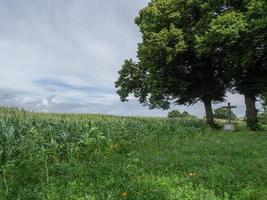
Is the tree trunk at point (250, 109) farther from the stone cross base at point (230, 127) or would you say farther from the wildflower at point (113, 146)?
the wildflower at point (113, 146)

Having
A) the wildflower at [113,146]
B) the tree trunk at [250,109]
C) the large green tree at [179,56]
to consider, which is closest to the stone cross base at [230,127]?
the tree trunk at [250,109]

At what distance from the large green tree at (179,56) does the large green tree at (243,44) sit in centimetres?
141

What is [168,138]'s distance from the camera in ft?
93.0

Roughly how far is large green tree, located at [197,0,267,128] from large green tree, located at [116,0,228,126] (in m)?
1.41

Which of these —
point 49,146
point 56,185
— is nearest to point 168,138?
point 49,146

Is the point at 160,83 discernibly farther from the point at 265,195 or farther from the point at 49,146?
the point at 265,195

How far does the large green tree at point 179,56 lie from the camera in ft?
135

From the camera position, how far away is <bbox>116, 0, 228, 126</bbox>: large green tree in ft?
135

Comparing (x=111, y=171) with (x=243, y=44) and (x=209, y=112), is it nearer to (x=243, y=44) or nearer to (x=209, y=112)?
(x=243, y=44)

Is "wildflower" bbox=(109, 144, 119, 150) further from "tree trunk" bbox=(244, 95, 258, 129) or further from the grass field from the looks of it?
"tree trunk" bbox=(244, 95, 258, 129)

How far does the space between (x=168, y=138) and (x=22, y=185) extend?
1726 cm

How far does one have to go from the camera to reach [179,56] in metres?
42.4

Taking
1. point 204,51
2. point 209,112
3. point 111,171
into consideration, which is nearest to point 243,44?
→ point 204,51

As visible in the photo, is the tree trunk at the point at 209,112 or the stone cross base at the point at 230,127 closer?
the stone cross base at the point at 230,127
